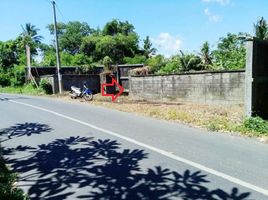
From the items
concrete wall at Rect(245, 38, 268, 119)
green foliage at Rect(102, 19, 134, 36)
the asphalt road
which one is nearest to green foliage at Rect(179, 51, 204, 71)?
concrete wall at Rect(245, 38, 268, 119)

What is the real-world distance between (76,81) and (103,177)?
65.4 feet

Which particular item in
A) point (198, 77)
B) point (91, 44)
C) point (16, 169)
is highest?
point (91, 44)

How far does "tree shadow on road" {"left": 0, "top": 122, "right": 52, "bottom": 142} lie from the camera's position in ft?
30.0

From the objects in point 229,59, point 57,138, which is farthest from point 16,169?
point 229,59

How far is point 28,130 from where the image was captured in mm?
9641

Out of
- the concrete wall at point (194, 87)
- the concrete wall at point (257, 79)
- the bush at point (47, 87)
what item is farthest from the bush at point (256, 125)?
the bush at point (47, 87)

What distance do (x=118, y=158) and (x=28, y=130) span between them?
14.1ft

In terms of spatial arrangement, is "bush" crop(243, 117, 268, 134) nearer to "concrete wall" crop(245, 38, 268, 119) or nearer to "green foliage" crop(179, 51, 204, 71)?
"concrete wall" crop(245, 38, 268, 119)

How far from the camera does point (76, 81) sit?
24719mm

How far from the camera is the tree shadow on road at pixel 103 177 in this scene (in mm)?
4660

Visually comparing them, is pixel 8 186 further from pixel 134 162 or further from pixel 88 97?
pixel 88 97

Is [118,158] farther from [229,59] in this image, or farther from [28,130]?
[229,59]

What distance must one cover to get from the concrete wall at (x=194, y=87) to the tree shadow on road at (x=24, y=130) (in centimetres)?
724

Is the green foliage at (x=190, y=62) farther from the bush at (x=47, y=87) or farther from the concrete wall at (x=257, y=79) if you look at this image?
the bush at (x=47, y=87)
